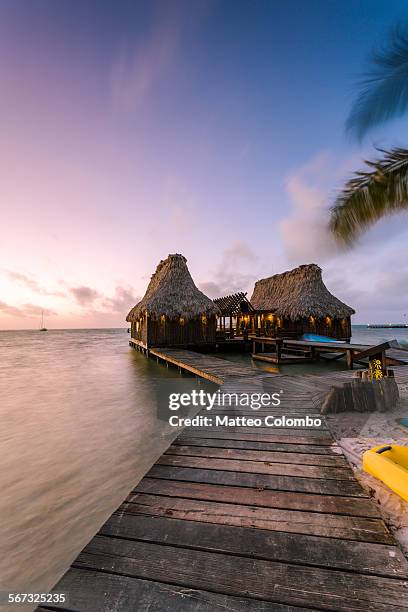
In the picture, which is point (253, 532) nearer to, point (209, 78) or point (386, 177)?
point (386, 177)

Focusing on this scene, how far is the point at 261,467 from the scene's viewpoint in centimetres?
261

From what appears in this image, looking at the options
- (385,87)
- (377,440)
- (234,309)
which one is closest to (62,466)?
(377,440)

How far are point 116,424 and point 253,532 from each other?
221 inches

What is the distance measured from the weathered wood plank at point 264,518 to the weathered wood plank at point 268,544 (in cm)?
6

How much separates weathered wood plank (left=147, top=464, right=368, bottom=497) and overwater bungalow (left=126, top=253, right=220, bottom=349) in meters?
15.1

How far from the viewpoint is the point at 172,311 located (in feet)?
58.1

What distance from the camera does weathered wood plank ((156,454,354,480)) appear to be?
2.46m

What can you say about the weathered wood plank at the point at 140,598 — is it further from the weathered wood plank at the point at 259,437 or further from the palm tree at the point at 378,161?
the palm tree at the point at 378,161

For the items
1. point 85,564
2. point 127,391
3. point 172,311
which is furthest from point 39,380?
point 85,564

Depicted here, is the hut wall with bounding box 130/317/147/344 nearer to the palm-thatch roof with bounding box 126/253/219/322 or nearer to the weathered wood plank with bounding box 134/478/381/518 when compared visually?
the palm-thatch roof with bounding box 126/253/219/322

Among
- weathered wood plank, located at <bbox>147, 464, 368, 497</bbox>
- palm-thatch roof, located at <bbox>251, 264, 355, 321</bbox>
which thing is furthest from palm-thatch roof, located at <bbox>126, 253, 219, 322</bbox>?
weathered wood plank, located at <bbox>147, 464, 368, 497</bbox>

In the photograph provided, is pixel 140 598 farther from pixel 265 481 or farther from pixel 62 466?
pixel 62 466

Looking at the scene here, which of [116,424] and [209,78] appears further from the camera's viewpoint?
[209,78]

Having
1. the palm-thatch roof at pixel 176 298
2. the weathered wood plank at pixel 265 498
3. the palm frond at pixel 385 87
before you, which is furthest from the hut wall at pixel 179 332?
the weathered wood plank at pixel 265 498
